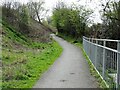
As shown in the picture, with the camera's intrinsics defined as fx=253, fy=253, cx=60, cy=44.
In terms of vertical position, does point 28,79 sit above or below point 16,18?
below

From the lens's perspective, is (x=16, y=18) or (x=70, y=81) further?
(x=16, y=18)

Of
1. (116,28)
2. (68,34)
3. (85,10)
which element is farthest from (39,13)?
(116,28)

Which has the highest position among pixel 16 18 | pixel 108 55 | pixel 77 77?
pixel 16 18

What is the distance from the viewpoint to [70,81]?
892cm

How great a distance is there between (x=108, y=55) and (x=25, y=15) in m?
31.0

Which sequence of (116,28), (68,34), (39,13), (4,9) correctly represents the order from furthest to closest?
(39,13), (68,34), (4,9), (116,28)

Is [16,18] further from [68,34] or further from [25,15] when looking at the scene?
[68,34]

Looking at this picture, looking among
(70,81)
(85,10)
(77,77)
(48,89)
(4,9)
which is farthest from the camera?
(85,10)

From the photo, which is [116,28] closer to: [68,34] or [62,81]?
[62,81]

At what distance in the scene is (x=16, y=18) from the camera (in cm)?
3625

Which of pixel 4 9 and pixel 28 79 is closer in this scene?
pixel 28 79

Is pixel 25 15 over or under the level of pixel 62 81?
over

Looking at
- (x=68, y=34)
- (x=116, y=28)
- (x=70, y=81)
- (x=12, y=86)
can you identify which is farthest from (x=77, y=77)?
(x=68, y=34)

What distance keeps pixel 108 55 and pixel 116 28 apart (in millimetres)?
14747
